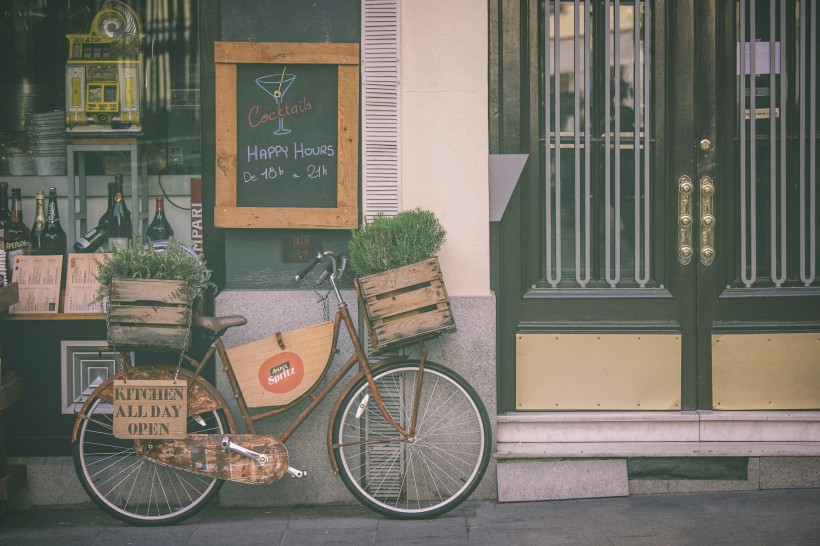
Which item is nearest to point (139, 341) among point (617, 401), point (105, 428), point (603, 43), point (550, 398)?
point (105, 428)

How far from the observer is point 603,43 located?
5.76 metres

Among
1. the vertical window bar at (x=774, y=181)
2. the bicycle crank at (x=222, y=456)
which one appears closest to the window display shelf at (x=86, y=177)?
the bicycle crank at (x=222, y=456)

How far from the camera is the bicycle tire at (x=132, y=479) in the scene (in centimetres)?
529

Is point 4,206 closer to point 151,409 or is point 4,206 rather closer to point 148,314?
point 148,314

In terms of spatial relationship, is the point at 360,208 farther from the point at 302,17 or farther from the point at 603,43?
the point at 603,43

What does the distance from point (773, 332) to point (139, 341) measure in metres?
3.74

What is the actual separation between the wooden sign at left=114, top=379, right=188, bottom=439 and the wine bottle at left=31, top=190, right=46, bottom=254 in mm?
1315

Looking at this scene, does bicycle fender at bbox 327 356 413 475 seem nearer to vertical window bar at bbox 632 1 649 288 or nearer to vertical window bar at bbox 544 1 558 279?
vertical window bar at bbox 544 1 558 279

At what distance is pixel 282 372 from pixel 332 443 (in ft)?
1.58

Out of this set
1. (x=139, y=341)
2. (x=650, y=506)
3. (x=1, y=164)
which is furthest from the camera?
(x=1, y=164)

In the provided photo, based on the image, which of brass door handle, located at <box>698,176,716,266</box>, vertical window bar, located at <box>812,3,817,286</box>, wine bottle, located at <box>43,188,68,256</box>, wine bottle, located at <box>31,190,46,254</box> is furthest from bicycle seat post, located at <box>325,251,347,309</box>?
vertical window bar, located at <box>812,3,817,286</box>

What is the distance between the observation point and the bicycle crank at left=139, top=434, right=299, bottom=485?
518cm

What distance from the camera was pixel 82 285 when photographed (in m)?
5.84

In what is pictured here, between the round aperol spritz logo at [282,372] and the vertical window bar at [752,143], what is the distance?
2828 millimetres
